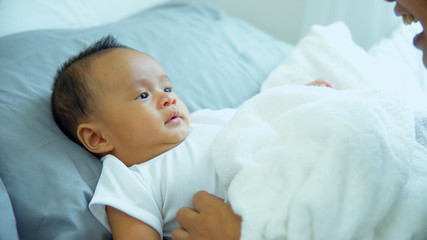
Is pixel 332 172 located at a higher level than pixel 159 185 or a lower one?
higher

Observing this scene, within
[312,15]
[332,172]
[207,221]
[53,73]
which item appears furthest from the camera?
[312,15]

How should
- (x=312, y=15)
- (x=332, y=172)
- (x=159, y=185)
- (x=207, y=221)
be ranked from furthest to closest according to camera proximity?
(x=312, y=15) → (x=159, y=185) → (x=207, y=221) → (x=332, y=172)

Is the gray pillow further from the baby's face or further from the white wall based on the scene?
the white wall

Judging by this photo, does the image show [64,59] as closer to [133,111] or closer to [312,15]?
[133,111]

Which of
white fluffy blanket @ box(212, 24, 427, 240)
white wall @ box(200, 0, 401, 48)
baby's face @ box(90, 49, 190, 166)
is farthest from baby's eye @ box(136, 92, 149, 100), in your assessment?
white wall @ box(200, 0, 401, 48)

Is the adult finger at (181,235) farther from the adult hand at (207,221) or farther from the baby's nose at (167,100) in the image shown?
the baby's nose at (167,100)

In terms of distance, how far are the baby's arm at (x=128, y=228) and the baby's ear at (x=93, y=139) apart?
161 millimetres

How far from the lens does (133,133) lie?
3.04 ft

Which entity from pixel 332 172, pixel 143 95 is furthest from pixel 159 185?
pixel 332 172

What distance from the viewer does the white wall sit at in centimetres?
192

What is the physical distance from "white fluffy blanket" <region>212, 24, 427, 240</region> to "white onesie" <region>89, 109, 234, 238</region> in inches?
3.9

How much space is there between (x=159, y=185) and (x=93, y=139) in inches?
8.0

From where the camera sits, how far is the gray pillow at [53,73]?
0.80m

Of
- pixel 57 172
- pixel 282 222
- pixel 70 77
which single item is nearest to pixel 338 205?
pixel 282 222
